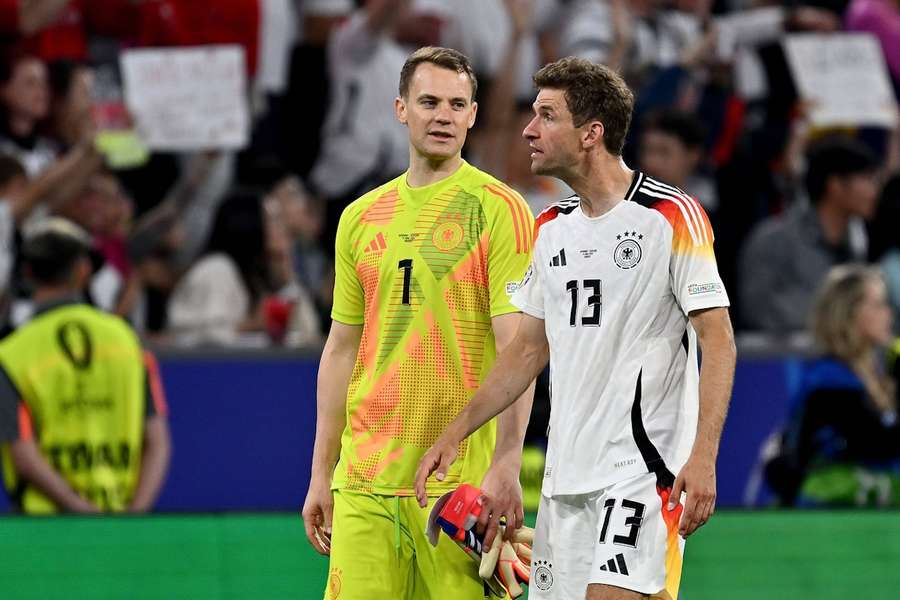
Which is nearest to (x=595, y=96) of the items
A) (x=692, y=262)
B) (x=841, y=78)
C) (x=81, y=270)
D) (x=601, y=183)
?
(x=601, y=183)

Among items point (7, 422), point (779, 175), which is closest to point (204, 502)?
point (7, 422)

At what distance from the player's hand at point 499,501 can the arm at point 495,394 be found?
15 cm

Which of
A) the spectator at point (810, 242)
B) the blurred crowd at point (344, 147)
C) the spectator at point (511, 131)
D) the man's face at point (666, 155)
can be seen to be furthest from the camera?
the spectator at point (511, 131)

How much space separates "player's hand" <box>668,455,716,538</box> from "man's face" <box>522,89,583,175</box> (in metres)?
1.04

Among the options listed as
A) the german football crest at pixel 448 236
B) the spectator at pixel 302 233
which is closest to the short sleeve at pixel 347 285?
the german football crest at pixel 448 236

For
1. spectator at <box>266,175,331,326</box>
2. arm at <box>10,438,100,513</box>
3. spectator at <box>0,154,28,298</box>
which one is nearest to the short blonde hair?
spectator at <box>266,175,331,326</box>

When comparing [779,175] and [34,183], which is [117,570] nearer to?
[34,183]

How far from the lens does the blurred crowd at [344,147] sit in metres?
9.65

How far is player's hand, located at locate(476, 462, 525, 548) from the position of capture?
5145 mm

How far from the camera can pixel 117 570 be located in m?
7.50

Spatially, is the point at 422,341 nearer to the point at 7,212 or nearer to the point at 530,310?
the point at 530,310

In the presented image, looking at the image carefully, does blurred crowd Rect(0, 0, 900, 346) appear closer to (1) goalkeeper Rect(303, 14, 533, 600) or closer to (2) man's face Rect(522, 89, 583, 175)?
(1) goalkeeper Rect(303, 14, 533, 600)

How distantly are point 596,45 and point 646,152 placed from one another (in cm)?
93

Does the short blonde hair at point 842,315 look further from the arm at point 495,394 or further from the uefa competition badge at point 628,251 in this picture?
the uefa competition badge at point 628,251
